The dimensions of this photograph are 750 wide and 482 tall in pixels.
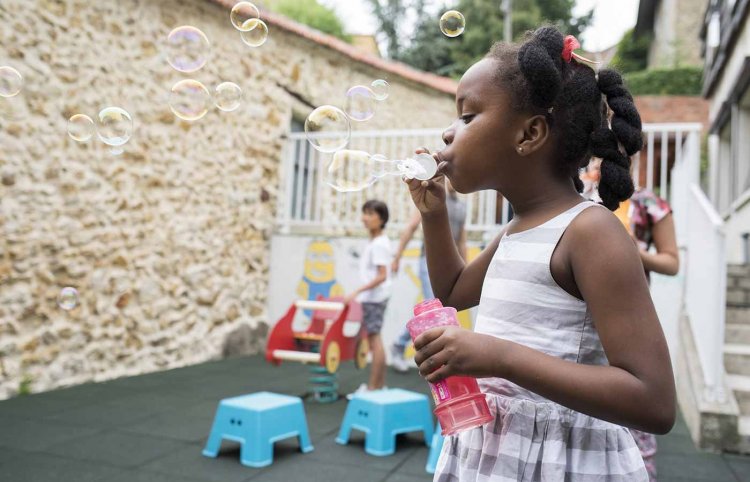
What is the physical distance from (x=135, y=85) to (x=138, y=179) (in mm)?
835

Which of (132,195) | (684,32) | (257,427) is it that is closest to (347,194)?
(132,195)

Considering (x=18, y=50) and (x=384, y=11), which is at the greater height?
(x=384, y=11)

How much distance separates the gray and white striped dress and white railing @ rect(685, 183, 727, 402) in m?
3.38

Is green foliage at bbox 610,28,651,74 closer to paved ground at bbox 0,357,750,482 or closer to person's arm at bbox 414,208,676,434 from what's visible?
paved ground at bbox 0,357,750,482

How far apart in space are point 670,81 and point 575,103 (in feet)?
48.2

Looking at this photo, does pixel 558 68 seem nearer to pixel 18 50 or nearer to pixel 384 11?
pixel 18 50

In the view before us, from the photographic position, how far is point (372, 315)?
5156 millimetres

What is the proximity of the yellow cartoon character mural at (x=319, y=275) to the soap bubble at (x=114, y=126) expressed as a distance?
170 inches

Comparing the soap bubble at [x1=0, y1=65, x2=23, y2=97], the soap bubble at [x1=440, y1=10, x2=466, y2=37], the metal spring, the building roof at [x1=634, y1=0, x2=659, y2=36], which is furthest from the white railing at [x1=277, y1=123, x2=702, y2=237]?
the building roof at [x1=634, y1=0, x2=659, y2=36]

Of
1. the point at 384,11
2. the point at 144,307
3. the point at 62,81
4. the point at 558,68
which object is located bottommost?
the point at 144,307

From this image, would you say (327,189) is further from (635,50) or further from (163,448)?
(635,50)

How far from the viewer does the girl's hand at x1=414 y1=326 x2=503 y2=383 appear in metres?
1.04

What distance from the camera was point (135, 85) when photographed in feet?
18.5

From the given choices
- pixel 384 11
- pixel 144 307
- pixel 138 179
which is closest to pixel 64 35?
pixel 138 179
